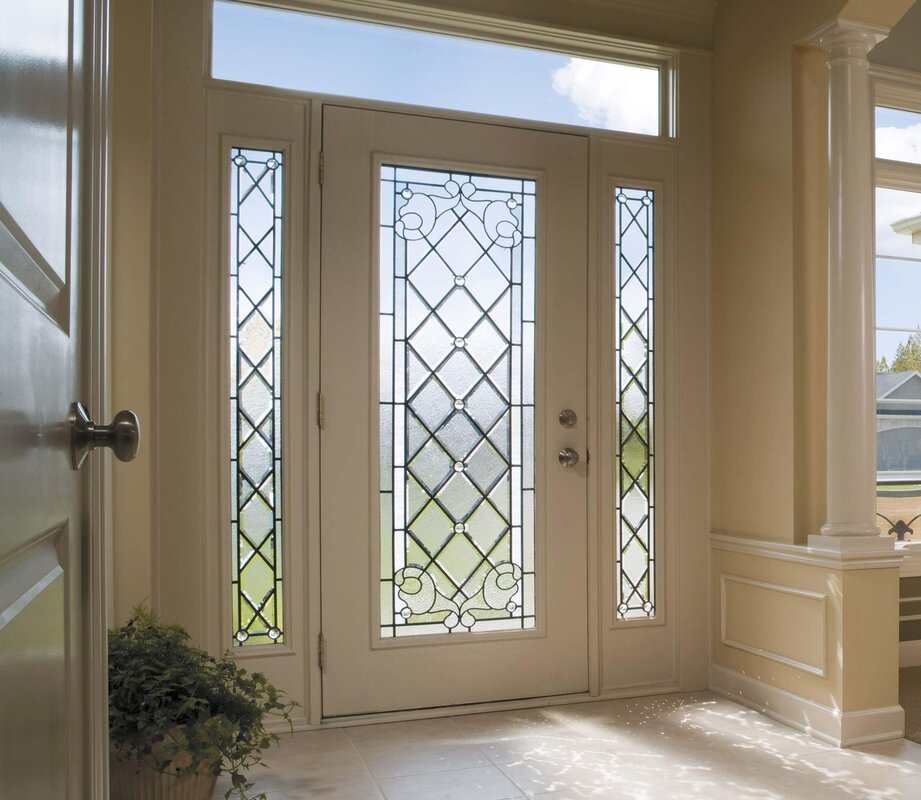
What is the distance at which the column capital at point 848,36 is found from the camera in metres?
2.96

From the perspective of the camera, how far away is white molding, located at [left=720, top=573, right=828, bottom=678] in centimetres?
294

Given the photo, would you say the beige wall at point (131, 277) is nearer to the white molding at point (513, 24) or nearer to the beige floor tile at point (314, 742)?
the white molding at point (513, 24)

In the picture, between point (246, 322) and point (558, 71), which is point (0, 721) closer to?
point (246, 322)

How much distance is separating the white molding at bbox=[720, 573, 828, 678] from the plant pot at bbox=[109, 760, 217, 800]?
2085 millimetres

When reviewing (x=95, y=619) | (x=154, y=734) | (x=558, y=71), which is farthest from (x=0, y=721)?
(x=558, y=71)

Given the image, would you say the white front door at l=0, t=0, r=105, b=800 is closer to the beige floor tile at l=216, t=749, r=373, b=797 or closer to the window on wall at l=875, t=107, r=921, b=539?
the beige floor tile at l=216, t=749, r=373, b=797

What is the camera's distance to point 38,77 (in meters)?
0.68

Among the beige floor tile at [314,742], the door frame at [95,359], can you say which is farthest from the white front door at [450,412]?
the door frame at [95,359]

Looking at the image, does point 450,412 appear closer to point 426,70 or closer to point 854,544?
point 426,70

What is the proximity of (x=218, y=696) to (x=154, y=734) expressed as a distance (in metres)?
0.19

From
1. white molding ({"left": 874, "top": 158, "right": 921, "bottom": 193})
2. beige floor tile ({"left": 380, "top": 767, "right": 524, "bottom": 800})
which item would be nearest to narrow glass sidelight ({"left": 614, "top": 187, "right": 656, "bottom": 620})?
beige floor tile ({"left": 380, "top": 767, "right": 524, "bottom": 800})

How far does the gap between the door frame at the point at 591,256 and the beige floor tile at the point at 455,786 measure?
53 cm

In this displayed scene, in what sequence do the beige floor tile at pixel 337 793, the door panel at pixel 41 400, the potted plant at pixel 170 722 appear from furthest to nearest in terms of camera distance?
the beige floor tile at pixel 337 793 < the potted plant at pixel 170 722 < the door panel at pixel 41 400

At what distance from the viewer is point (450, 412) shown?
3162mm
